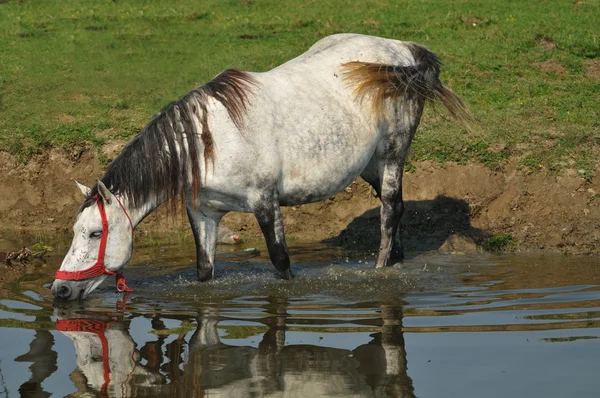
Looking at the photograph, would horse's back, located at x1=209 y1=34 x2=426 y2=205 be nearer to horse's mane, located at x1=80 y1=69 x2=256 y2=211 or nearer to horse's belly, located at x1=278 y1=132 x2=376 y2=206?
horse's belly, located at x1=278 y1=132 x2=376 y2=206

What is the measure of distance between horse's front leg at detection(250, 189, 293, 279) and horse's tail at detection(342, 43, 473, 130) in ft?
4.27

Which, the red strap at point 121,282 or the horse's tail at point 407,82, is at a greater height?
the horse's tail at point 407,82

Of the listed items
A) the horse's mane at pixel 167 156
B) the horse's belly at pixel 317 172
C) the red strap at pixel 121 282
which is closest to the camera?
the horse's mane at pixel 167 156

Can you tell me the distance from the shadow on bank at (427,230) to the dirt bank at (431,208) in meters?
0.01

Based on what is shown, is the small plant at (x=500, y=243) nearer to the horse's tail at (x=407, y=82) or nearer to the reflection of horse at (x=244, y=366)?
the horse's tail at (x=407, y=82)

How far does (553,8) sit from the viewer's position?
15.8 meters

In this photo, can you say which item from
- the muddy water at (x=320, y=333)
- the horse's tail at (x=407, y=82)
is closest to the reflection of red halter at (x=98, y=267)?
the muddy water at (x=320, y=333)

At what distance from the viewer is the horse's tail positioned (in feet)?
26.6

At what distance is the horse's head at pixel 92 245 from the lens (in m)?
6.96

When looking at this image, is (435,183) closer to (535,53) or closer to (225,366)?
(535,53)

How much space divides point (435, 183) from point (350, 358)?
4914mm

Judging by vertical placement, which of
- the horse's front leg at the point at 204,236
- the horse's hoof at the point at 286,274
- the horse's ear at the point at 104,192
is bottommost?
the horse's hoof at the point at 286,274

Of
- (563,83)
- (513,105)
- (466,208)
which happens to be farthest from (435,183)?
(563,83)

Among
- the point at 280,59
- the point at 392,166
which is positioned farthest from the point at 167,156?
the point at 280,59
